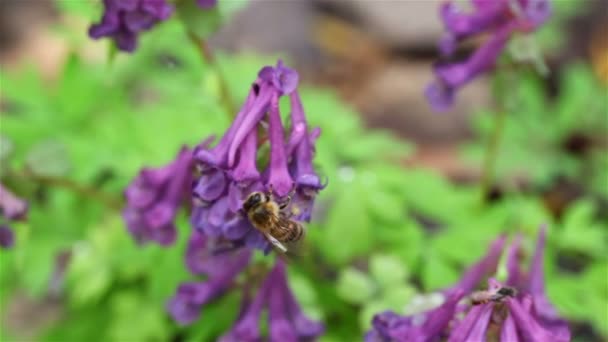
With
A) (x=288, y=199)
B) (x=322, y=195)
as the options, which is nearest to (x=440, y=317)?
(x=288, y=199)

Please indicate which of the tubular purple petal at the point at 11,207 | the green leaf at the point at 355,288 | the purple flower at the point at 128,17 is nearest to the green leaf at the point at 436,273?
the green leaf at the point at 355,288

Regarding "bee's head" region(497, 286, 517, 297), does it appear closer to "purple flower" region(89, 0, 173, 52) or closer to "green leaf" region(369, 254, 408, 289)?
"green leaf" region(369, 254, 408, 289)

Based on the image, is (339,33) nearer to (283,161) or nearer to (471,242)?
(471,242)

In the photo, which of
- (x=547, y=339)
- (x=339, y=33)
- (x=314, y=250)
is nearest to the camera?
(x=547, y=339)

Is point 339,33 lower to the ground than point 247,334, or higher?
higher

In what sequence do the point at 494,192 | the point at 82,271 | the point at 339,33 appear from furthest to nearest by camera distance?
1. the point at 339,33
2. the point at 494,192
3. the point at 82,271

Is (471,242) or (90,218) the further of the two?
(90,218)

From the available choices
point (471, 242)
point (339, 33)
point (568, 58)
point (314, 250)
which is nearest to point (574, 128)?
point (568, 58)

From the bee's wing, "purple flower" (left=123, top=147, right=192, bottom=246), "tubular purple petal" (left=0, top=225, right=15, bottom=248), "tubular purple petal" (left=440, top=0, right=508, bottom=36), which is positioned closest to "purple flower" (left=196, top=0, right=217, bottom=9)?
"purple flower" (left=123, top=147, right=192, bottom=246)
